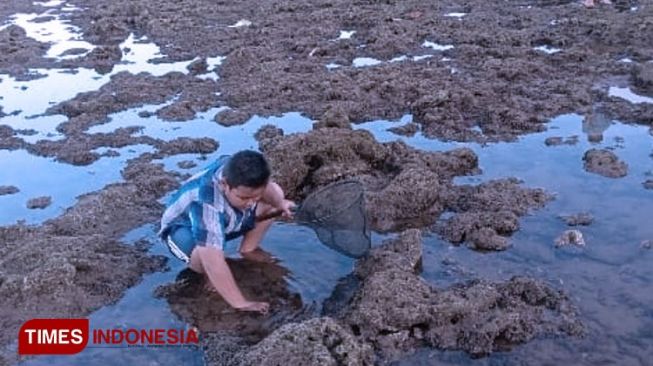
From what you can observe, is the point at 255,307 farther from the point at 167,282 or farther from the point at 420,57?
the point at 420,57

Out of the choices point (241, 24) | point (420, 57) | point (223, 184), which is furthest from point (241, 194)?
point (241, 24)

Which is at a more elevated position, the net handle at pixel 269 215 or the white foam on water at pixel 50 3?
the net handle at pixel 269 215

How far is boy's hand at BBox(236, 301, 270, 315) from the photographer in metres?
4.71

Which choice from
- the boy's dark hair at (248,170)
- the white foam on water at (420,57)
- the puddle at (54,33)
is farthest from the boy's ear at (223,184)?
the puddle at (54,33)

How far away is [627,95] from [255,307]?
214 inches

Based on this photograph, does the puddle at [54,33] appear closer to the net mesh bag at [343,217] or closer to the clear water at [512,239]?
the clear water at [512,239]

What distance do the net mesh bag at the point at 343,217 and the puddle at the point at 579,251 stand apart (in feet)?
1.73

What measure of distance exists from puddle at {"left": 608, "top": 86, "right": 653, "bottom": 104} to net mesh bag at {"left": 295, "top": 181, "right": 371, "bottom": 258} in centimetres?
418

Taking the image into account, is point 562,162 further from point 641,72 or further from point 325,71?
point 325,71

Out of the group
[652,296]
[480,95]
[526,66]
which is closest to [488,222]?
[652,296]

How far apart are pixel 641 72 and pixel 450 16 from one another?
12.8ft

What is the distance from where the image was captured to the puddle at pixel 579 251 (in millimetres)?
4406

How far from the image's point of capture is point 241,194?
15.4ft

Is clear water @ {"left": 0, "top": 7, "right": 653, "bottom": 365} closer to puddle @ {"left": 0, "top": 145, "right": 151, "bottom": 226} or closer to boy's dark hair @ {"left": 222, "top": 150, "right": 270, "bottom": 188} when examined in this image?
puddle @ {"left": 0, "top": 145, "right": 151, "bottom": 226}
